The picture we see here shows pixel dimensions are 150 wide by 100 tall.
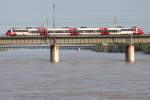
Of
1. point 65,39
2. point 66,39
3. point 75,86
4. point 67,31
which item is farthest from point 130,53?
point 75,86

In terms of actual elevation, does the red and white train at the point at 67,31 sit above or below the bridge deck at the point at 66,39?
above

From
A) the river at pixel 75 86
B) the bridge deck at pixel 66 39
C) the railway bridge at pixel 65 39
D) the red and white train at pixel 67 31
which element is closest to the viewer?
the river at pixel 75 86

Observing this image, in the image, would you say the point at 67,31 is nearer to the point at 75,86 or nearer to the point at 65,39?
the point at 65,39

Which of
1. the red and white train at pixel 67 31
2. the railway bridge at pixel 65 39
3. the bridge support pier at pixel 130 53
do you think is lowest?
the bridge support pier at pixel 130 53

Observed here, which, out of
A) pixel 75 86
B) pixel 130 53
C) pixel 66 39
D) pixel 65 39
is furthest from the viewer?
pixel 65 39

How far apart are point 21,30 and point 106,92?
96.9 meters

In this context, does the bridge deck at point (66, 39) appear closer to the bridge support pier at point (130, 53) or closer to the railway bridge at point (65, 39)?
the railway bridge at point (65, 39)

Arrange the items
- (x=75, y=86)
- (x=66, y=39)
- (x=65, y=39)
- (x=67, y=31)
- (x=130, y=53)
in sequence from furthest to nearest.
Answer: (x=67, y=31), (x=65, y=39), (x=66, y=39), (x=130, y=53), (x=75, y=86)

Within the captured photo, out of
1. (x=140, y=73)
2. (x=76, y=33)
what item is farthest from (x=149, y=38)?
(x=140, y=73)

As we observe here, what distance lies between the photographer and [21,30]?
6531 inches

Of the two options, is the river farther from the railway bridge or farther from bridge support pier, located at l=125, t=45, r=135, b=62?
the railway bridge

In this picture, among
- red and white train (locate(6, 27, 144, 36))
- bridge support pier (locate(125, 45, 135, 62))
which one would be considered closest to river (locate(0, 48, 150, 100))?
bridge support pier (locate(125, 45, 135, 62))

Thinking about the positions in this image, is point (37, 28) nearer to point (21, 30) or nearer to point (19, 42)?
point (21, 30)

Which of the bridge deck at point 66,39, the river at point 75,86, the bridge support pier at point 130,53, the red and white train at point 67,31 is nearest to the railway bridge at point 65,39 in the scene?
the bridge deck at point 66,39
